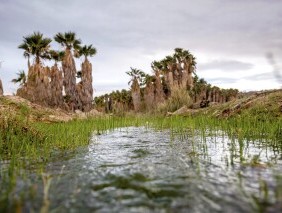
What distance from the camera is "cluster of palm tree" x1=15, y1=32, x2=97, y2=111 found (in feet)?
119

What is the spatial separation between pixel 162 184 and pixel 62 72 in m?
40.0

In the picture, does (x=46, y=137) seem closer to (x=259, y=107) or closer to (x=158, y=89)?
(x=259, y=107)

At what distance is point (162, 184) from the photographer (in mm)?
2977

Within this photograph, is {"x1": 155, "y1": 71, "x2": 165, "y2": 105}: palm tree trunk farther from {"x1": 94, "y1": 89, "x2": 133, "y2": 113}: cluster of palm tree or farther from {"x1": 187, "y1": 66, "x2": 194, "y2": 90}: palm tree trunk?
{"x1": 94, "y1": 89, "x2": 133, "y2": 113}: cluster of palm tree

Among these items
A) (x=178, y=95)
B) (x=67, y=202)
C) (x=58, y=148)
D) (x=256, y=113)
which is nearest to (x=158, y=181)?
(x=67, y=202)

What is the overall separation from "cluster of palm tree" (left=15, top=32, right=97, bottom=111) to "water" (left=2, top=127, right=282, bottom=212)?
3321 cm

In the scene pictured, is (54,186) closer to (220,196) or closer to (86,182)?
(86,182)

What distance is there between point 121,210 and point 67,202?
491 mm

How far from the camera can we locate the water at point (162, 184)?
233 cm

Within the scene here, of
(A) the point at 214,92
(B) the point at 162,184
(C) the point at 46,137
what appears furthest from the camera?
(A) the point at 214,92

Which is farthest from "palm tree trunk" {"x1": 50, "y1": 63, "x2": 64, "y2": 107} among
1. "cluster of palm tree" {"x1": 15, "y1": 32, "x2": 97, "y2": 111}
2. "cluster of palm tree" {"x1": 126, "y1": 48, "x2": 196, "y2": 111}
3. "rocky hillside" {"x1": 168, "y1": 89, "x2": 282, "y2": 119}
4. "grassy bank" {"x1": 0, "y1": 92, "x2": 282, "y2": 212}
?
"rocky hillside" {"x1": 168, "y1": 89, "x2": 282, "y2": 119}

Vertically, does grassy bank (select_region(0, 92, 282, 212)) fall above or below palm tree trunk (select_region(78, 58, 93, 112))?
below

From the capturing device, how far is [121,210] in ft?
7.47

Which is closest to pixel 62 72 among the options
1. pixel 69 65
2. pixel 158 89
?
pixel 69 65
